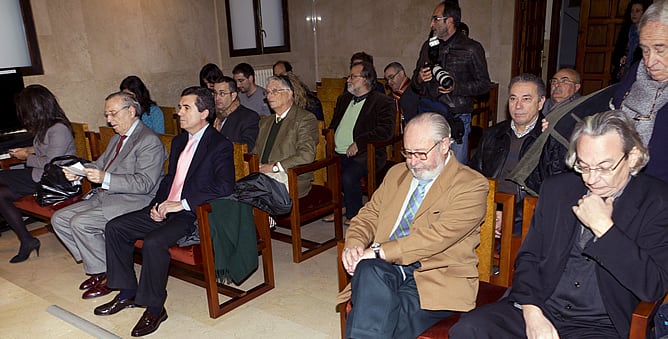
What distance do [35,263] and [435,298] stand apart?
3153mm

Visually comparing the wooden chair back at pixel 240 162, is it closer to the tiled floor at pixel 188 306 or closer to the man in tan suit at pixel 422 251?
the tiled floor at pixel 188 306

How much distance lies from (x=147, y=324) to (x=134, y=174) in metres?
0.90

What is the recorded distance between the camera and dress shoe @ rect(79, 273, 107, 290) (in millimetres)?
3379

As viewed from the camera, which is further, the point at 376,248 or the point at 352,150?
the point at 352,150

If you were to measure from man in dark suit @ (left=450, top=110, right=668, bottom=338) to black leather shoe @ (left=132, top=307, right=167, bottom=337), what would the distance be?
1.75 m

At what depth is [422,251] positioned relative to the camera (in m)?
2.11

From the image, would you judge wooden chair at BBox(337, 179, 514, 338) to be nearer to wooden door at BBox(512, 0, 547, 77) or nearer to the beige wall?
the beige wall

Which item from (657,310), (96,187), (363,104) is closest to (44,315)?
(96,187)

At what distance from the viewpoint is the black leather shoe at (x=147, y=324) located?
9.37 feet

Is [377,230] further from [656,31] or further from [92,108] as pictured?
[92,108]

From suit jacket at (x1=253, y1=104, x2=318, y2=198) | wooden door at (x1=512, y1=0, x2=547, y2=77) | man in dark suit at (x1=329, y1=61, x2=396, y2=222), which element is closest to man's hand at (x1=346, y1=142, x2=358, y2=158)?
man in dark suit at (x1=329, y1=61, x2=396, y2=222)

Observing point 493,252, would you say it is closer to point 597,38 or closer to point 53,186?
point 53,186

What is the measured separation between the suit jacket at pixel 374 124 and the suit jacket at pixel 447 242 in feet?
6.27

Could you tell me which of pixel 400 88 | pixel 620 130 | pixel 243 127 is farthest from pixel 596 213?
pixel 400 88
